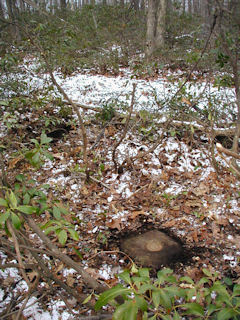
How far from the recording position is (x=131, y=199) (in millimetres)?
3893

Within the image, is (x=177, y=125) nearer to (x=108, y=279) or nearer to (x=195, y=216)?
(x=195, y=216)

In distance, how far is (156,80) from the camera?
25.0ft

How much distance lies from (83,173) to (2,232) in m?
1.59

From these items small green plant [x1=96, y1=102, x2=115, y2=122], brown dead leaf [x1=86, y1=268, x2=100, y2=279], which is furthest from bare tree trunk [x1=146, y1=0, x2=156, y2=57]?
brown dead leaf [x1=86, y1=268, x2=100, y2=279]

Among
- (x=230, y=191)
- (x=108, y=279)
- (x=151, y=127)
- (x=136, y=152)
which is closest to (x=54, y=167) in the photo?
(x=136, y=152)

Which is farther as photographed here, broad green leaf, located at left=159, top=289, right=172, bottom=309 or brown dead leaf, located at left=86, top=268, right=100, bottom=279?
brown dead leaf, located at left=86, top=268, right=100, bottom=279

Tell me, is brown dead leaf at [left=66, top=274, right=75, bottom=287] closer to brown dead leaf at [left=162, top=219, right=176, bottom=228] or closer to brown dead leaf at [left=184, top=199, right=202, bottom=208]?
brown dead leaf at [left=162, top=219, right=176, bottom=228]

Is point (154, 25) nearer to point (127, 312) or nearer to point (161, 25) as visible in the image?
point (161, 25)

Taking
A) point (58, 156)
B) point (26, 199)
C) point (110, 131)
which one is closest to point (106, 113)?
point (110, 131)

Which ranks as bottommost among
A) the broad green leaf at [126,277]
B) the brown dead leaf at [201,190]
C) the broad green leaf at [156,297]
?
the brown dead leaf at [201,190]

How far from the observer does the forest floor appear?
2816 mm

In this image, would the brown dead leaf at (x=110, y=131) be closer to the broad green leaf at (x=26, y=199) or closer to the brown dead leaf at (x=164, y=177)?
the brown dead leaf at (x=164, y=177)

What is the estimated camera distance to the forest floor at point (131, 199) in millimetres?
2816

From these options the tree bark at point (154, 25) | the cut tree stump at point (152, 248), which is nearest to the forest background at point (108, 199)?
the cut tree stump at point (152, 248)
